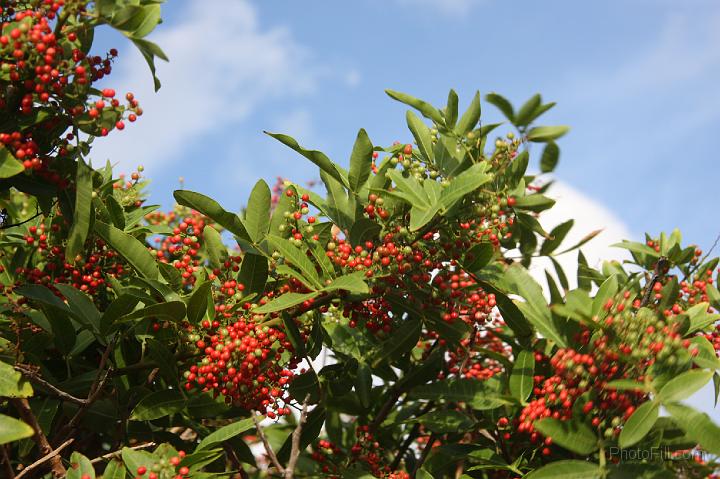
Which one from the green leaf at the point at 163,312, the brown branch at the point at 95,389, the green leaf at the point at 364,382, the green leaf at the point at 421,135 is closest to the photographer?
the green leaf at the point at 163,312

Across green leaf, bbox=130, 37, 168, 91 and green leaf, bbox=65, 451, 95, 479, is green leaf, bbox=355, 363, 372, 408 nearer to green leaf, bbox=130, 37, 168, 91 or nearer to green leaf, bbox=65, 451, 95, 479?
green leaf, bbox=65, 451, 95, 479

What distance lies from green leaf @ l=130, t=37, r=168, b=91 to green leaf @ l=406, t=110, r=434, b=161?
125 cm

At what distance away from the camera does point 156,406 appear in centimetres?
Result: 370

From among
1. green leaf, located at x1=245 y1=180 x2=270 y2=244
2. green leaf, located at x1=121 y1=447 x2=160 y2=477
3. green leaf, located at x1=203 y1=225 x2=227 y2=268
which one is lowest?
green leaf, located at x1=121 y1=447 x2=160 y2=477

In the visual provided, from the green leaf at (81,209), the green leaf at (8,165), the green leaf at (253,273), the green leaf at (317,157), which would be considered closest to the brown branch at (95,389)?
the green leaf at (81,209)

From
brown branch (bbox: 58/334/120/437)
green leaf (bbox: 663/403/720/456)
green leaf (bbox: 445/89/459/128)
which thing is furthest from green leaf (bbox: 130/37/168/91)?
green leaf (bbox: 663/403/720/456)

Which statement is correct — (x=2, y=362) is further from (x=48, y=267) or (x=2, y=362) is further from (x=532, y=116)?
(x=532, y=116)

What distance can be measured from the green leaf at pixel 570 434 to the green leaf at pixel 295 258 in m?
1.14

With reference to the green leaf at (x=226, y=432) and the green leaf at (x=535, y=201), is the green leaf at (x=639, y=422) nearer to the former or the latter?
the green leaf at (x=535, y=201)

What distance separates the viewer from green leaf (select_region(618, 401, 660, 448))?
118 inches

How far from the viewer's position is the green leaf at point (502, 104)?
367 cm

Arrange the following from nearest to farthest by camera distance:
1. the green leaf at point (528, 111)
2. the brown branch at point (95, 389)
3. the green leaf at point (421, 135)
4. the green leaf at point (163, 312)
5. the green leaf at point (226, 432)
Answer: the green leaf at point (163, 312), the brown branch at point (95, 389), the green leaf at point (226, 432), the green leaf at point (528, 111), the green leaf at point (421, 135)

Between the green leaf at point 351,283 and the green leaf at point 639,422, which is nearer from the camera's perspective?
the green leaf at point 639,422

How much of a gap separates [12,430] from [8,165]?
40.0 inches
